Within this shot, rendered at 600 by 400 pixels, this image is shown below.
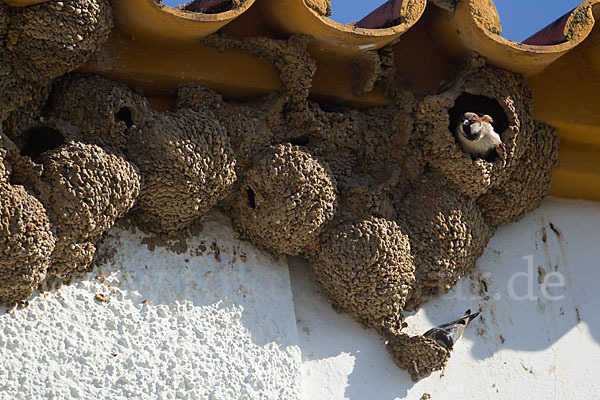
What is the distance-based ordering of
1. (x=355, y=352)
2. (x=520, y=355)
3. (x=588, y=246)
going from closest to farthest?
(x=355, y=352) < (x=520, y=355) < (x=588, y=246)

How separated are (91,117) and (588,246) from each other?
2.55 metres

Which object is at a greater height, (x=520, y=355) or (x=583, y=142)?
(x=583, y=142)

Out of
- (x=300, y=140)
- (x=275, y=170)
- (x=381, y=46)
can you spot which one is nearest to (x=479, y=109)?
(x=381, y=46)

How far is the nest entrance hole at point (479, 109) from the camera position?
5.20 metres

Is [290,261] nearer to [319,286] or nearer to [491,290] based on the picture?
[319,286]

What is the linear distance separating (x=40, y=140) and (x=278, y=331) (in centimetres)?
121

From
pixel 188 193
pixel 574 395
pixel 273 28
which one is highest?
pixel 273 28

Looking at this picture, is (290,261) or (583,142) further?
(583,142)

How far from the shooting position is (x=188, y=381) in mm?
4309

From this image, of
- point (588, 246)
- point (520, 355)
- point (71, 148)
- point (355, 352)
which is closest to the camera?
point (71, 148)

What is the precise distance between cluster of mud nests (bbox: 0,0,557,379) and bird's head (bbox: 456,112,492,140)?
0.21 feet

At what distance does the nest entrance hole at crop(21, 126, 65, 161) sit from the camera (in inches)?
171

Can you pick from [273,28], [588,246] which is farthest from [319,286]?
[588,246]

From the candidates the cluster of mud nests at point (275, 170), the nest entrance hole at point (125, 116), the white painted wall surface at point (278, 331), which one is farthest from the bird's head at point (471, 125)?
the nest entrance hole at point (125, 116)
